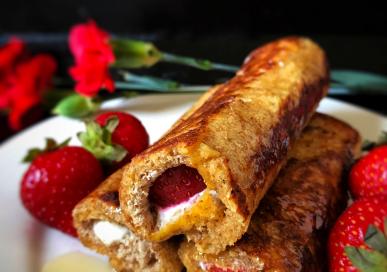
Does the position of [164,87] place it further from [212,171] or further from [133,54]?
[212,171]


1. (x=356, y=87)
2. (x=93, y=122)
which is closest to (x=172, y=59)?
(x=93, y=122)

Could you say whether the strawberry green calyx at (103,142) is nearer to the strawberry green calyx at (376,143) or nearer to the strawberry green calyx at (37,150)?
the strawberry green calyx at (37,150)

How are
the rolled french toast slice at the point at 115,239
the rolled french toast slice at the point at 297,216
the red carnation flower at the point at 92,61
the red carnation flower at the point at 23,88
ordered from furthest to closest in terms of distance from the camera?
1. the red carnation flower at the point at 23,88
2. the red carnation flower at the point at 92,61
3. the rolled french toast slice at the point at 115,239
4. the rolled french toast slice at the point at 297,216

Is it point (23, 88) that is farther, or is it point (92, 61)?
point (23, 88)

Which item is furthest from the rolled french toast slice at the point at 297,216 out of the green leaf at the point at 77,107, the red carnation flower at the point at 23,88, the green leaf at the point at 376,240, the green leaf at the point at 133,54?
the red carnation flower at the point at 23,88

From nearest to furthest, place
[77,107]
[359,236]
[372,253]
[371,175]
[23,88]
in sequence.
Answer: [372,253]
[359,236]
[371,175]
[77,107]
[23,88]

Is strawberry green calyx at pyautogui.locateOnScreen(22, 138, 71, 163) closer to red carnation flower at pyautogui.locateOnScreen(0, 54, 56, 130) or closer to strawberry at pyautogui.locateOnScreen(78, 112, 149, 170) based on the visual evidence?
strawberry at pyautogui.locateOnScreen(78, 112, 149, 170)

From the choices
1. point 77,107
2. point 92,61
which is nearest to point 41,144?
point 77,107
